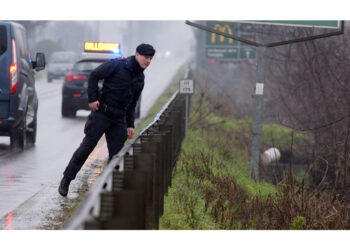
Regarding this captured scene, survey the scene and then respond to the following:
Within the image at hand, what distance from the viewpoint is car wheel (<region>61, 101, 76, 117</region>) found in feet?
77.3

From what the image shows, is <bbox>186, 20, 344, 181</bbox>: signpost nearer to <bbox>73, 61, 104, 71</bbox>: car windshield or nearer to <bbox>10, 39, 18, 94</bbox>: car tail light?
<bbox>73, 61, 104, 71</bbox>: car windshield

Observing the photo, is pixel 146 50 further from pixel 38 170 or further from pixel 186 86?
pixel 186 86

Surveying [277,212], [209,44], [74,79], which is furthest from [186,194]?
[209,44]

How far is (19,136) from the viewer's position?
15578 mm

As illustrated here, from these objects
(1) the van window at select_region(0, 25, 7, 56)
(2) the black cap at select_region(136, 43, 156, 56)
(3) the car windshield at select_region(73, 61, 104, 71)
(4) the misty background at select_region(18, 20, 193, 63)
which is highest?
(4) the misty background at select_region(18, 20, 193, 63)

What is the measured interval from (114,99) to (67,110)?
46.8 ft

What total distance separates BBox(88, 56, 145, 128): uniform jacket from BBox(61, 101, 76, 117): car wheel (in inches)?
550

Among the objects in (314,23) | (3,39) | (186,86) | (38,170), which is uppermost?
(314,23)

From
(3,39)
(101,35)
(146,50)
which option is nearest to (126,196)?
(146,50)

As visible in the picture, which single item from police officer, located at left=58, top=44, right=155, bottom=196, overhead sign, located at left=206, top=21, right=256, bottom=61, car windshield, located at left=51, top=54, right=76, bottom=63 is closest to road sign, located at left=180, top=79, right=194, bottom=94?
police officer, located at left=58, top=44, right=155, bottom=196

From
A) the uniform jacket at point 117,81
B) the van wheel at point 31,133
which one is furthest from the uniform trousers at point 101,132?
the van wheel at point 31,133

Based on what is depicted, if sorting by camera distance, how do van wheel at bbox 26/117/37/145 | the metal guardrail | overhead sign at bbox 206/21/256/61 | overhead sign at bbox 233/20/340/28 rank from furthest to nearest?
overhead sign at bbox 206/21/256/61 → overhead sign at bbox 233/20/340/28 → van wheel at bbox 26/117/37/145 → the metal guardrail

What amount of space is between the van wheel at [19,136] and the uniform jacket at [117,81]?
578 centimetres

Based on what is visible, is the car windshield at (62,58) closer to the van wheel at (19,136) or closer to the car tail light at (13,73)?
the van wheel at (19,136)
